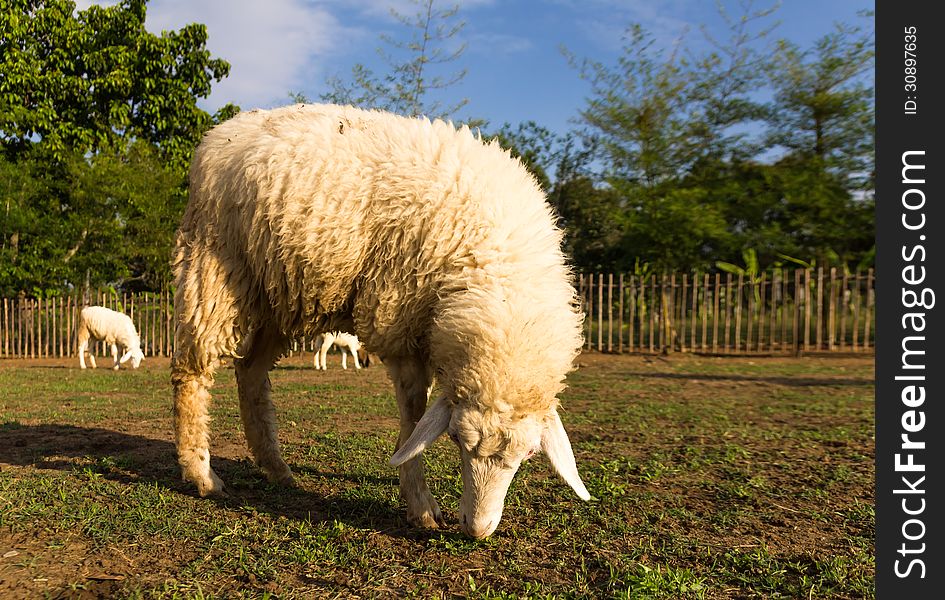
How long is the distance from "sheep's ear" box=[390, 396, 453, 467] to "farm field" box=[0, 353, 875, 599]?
1.63 feet

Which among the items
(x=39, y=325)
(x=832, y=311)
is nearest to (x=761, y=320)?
(x=832, y=311)

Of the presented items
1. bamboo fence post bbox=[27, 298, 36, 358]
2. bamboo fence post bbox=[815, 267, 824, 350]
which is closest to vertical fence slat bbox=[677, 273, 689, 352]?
bamboo fence post bbox=[815, 267, 824, 350]

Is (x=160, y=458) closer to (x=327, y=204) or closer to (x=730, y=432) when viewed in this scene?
(x=327, y=204)

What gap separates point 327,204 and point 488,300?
3.62 ft

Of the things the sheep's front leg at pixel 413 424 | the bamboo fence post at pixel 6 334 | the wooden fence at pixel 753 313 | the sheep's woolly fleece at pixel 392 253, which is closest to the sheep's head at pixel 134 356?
the bamboo fence post at pixel 6 334

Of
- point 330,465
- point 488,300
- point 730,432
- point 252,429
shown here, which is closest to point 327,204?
point 488,300

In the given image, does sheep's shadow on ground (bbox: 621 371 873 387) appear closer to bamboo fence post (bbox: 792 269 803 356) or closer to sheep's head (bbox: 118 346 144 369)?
bamboo fence post (bbox: 792 269 803 356)

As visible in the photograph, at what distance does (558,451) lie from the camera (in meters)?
3.24

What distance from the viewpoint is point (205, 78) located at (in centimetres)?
2220

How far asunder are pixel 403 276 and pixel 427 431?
85 cm

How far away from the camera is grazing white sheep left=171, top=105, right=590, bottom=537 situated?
10.2 ft

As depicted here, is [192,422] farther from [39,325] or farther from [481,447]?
[39,325]

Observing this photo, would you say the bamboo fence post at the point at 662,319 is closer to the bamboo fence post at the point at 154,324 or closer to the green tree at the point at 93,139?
the bamboo fence post at the point at 154,324

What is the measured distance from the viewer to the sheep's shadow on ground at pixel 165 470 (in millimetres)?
3688
